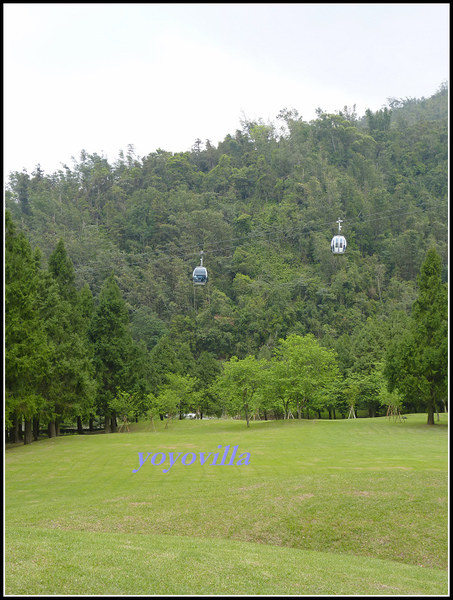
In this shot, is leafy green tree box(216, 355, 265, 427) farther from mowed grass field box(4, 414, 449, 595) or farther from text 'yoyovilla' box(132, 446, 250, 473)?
mowed grass field box(4, 414, 449, 595)

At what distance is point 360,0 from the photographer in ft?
21.0

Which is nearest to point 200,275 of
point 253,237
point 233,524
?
point 233,524

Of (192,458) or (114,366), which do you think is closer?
(192,458)

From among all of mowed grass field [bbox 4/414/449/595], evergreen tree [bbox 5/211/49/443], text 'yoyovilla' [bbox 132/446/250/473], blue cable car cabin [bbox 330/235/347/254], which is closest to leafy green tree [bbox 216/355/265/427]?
text 'yoyovilla' [bbox 132/446/250/473]

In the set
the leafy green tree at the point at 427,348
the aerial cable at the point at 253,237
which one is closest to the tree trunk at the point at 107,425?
the leafy green tree at the point at 427,348

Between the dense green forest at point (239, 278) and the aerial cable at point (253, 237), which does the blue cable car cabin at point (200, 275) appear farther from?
the aerial cable at point (253, 237)

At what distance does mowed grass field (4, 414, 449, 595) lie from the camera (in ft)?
22.5

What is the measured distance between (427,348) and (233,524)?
23.3 m

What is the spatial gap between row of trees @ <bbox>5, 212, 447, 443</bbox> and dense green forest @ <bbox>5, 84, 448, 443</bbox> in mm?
120

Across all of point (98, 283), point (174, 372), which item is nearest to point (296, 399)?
point (174, 372)

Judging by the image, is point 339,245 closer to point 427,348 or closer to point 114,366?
point 427,348

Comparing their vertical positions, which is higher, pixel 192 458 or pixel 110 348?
pixel 110 348

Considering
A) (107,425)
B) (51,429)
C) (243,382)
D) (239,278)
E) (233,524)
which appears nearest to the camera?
(233,524)

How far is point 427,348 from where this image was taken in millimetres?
30922
